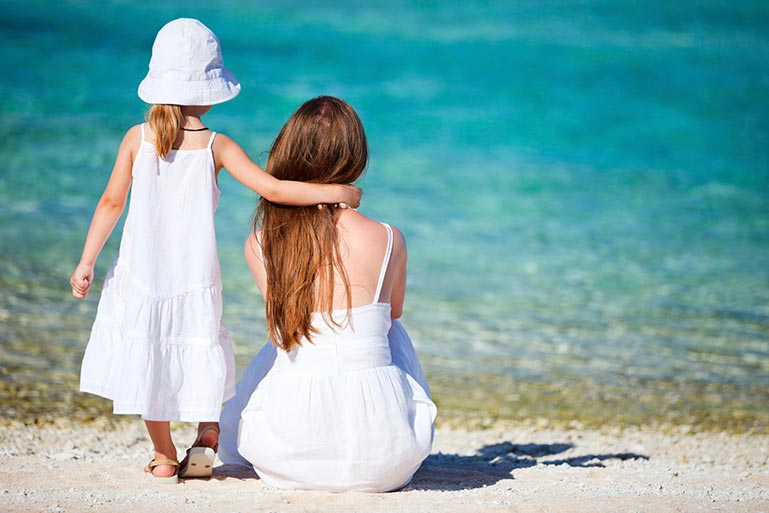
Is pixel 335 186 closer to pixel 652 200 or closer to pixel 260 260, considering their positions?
pixel 260 260

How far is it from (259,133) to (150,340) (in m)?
10.5

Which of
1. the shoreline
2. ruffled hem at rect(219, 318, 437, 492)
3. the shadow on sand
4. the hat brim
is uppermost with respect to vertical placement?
the hat brim

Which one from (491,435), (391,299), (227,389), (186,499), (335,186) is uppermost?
(335,186)

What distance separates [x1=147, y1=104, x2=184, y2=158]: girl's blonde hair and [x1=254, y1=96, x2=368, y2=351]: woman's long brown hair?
0.32 m

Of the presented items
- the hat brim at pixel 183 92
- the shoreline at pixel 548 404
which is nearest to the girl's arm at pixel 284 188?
the hat brim at pixel 183 92

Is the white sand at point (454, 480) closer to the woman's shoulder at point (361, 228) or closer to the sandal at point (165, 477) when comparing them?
the sandal at point (165, 477)

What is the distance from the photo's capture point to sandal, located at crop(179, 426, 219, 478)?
3070mm

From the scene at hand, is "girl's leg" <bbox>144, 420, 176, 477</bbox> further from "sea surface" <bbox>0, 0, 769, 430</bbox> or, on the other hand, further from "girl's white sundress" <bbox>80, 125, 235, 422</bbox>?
"sea surface" <bbox>0, 0, 769, 430</bbox>

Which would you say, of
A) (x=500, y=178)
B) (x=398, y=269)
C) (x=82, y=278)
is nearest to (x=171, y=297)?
(x=82, y=278)

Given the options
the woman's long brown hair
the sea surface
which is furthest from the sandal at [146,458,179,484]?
the sea surface

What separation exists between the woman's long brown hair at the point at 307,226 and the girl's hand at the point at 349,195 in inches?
1.8

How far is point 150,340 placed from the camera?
9.70ft

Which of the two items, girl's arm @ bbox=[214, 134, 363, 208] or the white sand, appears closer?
the white sand

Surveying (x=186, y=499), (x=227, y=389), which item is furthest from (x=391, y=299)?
(x=186, y=499)
